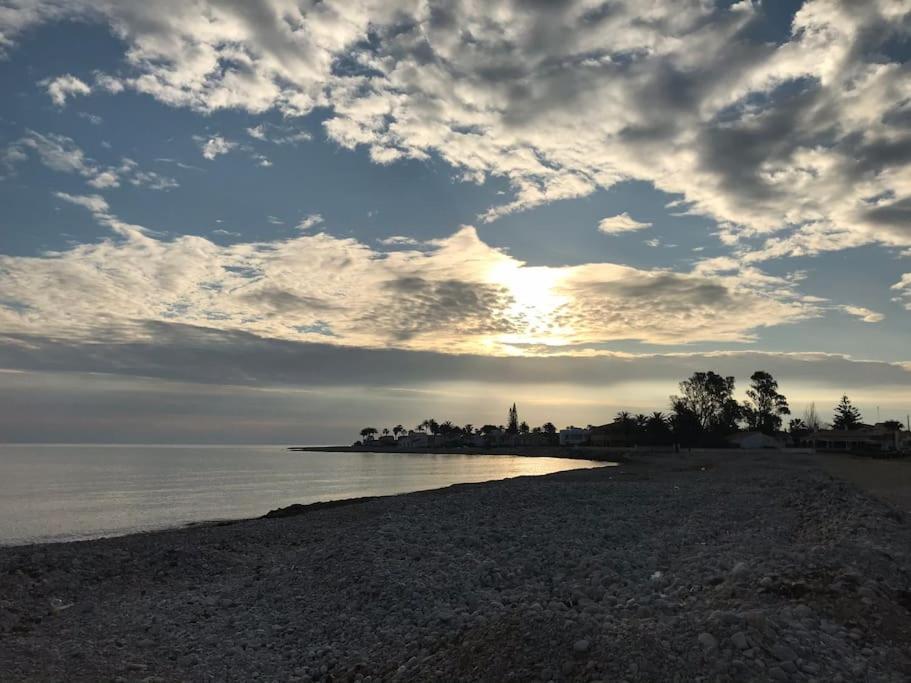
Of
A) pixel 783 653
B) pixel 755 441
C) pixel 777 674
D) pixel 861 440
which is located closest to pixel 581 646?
pixel 777 674

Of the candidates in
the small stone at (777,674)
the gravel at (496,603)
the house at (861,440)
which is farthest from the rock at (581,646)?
the house at (861,440)

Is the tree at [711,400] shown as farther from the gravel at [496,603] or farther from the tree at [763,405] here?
the gravel at [496,603]

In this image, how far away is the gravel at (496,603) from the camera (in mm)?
7086

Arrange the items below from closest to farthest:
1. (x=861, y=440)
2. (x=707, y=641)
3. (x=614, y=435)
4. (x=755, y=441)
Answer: (x=707, y=641) < (x=755, y=441) < (x=861, y=440) < (x=614, y=435)

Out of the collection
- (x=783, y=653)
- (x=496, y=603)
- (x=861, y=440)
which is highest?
(x=861, y=440)

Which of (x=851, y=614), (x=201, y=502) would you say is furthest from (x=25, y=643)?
(x=201, y=502)

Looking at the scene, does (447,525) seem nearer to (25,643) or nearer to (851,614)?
(25,643)

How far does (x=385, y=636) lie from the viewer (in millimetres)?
9711

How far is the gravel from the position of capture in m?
7.09

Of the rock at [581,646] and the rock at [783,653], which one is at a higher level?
the rock at [783,653]

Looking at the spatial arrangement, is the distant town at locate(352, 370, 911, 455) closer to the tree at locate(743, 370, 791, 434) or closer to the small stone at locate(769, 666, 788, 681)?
the tree at locate(743, 370, 791, 434)

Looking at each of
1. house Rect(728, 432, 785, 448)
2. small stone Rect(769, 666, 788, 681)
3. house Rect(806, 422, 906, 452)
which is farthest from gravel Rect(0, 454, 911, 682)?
house Rect(806, 422, 906, 452)

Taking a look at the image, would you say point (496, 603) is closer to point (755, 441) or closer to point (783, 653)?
point (783, 653)

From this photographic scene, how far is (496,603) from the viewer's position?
34.2ft
